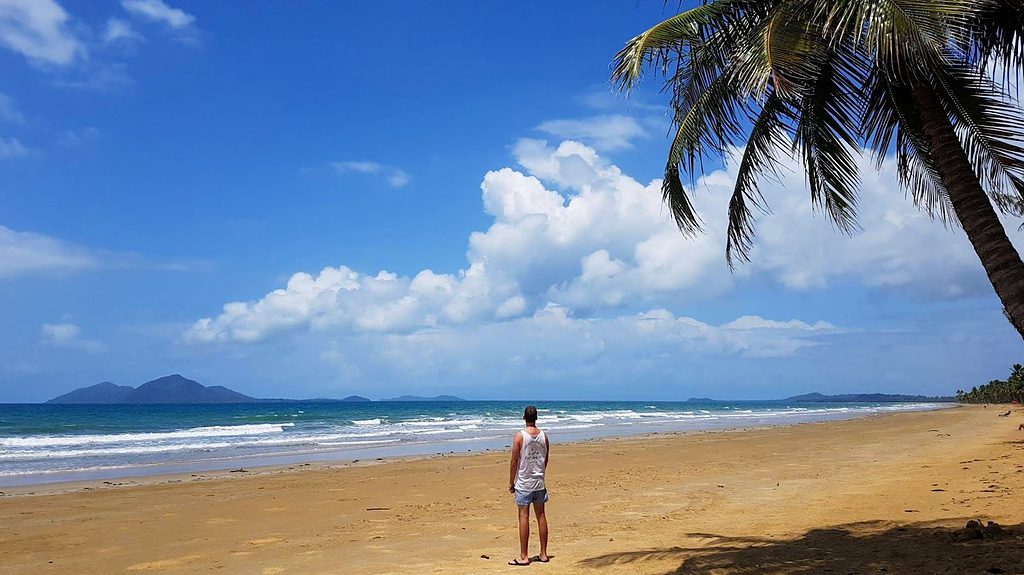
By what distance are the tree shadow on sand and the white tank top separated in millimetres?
902

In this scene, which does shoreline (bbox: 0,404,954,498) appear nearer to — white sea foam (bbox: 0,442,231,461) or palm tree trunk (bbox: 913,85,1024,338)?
white sea foam (bbox: 0,442,231,461)

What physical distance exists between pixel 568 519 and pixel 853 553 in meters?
4.09

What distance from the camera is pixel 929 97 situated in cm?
566

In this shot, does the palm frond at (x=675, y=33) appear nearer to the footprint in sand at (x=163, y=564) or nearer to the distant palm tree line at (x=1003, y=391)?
the footprint in sand at (x=163, y=564)

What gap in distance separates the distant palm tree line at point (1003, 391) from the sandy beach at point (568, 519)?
6062 cm

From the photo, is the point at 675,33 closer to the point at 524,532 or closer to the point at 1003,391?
the point at 524,532

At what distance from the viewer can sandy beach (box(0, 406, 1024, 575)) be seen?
6.85m

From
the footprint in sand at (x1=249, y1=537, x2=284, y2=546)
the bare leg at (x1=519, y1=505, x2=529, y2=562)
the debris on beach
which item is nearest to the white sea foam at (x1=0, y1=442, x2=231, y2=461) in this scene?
the footprint in sand at (x1=249, y1=537, x2=284, y2=546)

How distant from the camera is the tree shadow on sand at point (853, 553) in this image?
229 inches

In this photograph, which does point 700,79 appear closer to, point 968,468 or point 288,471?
point 968,468

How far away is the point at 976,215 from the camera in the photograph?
521cm

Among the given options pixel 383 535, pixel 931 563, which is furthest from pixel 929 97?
pixel 383 535

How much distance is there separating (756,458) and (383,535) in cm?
1176

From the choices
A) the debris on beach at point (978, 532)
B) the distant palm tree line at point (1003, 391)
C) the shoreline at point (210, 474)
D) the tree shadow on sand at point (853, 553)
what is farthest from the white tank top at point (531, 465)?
the distant palm tree line at point (1003, 391)
